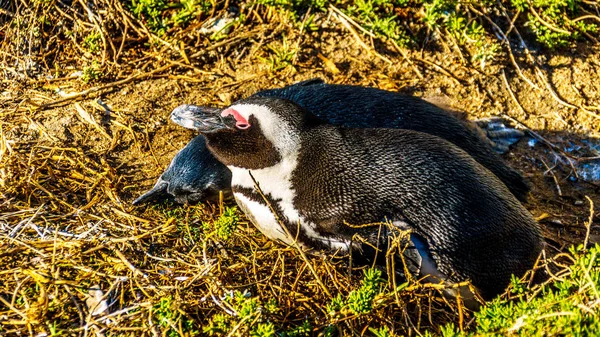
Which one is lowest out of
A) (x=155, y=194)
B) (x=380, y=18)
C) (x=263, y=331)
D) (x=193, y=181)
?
(x=155, y=194)

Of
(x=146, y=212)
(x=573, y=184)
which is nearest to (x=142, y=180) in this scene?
(x=146, y=212)

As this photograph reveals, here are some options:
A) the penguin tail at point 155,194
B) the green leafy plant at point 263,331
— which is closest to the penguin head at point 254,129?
the penguin tail at point 155,194

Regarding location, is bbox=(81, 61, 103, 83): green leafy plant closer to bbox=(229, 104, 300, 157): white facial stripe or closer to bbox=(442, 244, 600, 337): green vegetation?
bbox=(229, 104, 300, 157): white facial stripe

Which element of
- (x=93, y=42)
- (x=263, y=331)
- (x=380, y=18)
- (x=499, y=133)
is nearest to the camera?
(x=263, y=331)

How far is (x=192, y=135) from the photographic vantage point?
3.51 meters

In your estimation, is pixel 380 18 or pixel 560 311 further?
pixel 380 18

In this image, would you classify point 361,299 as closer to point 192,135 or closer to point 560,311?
point 560,311

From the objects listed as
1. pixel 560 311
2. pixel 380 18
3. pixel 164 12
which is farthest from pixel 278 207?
pixel 164 12

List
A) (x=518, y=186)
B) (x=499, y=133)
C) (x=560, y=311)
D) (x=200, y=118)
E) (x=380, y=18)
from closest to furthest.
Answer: (x=560, y=311) < (x=200, y=118) < (x=518, y=186) < (x=499, y=133) < (x=380, y=18)

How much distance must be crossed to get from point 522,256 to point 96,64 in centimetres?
266

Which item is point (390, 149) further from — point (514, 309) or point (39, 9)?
point (39, 9)

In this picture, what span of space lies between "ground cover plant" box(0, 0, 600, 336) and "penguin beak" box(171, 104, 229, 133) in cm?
39

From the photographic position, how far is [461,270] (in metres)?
2.29

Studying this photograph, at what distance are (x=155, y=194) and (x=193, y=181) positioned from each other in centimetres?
20
